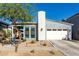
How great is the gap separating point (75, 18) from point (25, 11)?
29.8 feet

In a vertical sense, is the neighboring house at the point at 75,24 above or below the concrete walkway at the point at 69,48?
above

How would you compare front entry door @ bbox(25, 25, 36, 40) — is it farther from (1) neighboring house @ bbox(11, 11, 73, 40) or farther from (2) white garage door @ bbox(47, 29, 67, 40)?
(2) white garage door @ bbox(47, 29, 67, 40)

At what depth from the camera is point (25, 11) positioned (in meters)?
27.5

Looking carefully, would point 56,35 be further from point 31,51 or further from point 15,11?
point 31,51

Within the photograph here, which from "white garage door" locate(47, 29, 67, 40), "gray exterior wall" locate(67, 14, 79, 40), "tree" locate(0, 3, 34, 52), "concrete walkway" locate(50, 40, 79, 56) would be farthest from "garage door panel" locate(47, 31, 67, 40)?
"concrete walkway" locate(50, 40, 79, 56)

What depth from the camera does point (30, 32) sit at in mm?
31797

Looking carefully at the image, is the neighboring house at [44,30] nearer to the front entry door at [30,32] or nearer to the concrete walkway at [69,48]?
the front entry door at [30,32]

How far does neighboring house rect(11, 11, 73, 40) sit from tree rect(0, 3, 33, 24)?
108 inches

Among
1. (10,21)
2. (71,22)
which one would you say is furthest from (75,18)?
(10,21)

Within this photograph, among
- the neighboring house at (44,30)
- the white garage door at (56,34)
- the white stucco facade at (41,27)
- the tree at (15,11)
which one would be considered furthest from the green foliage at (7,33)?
the white garage door at (56,34)

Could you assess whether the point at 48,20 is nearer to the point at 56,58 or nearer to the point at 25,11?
the point at 25,11

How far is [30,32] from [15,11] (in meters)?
6.26

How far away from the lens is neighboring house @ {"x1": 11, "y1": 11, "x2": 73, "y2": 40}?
3136 centimetres

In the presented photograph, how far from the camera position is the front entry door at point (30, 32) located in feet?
103
